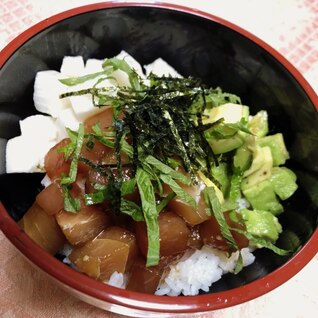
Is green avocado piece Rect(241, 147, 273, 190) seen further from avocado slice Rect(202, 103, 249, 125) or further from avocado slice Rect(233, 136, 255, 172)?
avocado slice Rect(202, 103, 249, 125)

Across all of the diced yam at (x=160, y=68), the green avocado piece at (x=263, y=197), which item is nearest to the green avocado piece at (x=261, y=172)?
the green avocado piece at (x=263, y=197)

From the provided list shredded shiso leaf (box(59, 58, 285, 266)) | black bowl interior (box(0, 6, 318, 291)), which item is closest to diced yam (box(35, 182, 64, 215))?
shredded shiso leaf (box(59, 58, 285, 266))

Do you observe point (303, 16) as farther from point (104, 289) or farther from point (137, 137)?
point (104, 289)

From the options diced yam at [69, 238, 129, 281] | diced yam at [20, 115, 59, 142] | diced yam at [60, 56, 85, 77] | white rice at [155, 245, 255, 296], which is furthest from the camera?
diced yam at [60, 56, 85, 77]

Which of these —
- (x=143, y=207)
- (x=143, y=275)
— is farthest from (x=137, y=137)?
(x=143, y=275)

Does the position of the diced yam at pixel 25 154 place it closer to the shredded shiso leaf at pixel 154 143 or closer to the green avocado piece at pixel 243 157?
the shredded shiso leaf at pixel 154 143

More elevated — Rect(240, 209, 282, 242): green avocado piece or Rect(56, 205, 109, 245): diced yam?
Rect(240, 209, 282, 242): green avocado piece
